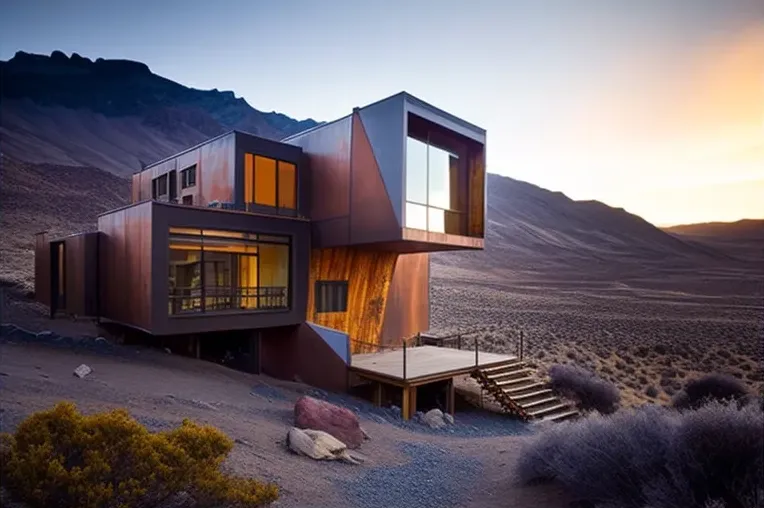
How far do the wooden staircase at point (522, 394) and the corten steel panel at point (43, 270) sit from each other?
13927 millimetres

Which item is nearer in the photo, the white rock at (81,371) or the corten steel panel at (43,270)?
the white rock at (81,371)

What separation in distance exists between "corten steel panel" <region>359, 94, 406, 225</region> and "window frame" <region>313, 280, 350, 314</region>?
3.47 meters

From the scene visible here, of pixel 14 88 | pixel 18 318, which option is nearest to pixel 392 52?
pixel 18 318

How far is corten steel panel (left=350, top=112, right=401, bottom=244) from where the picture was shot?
11156mm

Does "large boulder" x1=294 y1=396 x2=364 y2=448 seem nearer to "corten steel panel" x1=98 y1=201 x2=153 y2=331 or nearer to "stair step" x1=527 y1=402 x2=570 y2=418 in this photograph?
"corten steel panel" x1=98 y1=201 x2=153 y2=331

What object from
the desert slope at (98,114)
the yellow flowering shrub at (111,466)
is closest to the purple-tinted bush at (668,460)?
the yellow flowering shrub at (111,466)

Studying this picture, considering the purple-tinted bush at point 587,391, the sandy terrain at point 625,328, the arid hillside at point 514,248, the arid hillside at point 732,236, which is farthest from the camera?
the arid hillside at point 732,236

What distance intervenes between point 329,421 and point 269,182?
783cm

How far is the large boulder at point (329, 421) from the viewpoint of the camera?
7.13m

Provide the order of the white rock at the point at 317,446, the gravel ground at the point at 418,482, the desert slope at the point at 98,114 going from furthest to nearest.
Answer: the desert slope at the point at 98,114 < the white rock at the point at 317,446 < the gravel ground at the point at 418,482

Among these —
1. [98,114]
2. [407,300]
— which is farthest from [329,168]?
[98,114]

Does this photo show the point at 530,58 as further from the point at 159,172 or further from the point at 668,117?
the point at 159,172

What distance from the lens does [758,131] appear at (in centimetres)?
1069

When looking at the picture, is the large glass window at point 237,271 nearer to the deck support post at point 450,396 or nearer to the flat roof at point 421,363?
the flat roof at point 421,363
